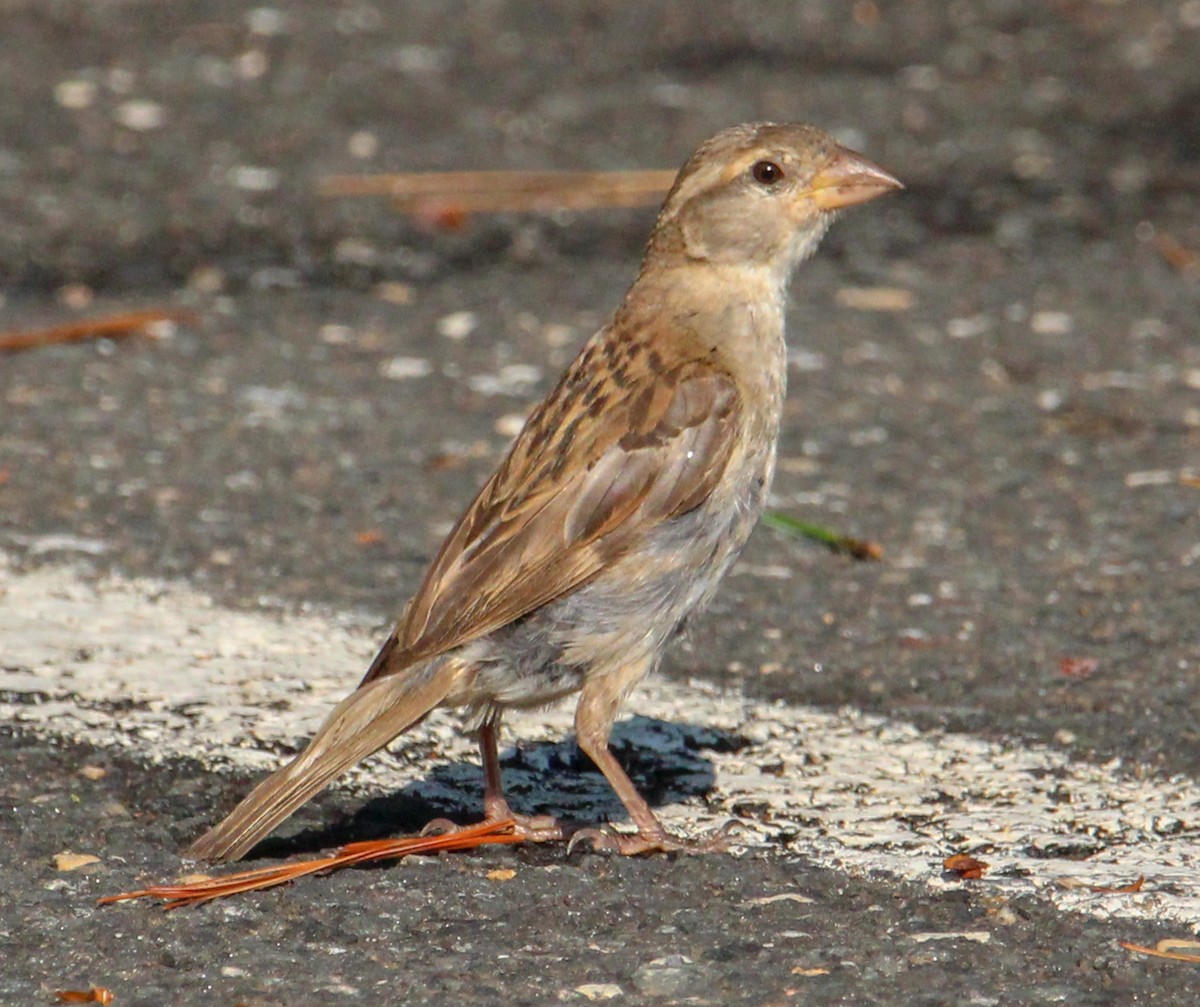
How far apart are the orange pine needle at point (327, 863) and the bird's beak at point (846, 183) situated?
63.8 inches

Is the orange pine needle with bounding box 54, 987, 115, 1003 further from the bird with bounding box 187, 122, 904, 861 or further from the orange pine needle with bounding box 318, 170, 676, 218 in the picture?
the orange pine needle with bounding box 318, 170, 676, 218

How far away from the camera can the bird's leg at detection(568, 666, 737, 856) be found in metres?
3.81

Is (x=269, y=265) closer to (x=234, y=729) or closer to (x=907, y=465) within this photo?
(x=907, y=465)

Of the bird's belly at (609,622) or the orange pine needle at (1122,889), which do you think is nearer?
the orange pine needle at (1122,889)

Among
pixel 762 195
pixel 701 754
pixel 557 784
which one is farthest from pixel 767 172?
pixel 557 784

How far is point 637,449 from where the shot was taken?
13.3ft

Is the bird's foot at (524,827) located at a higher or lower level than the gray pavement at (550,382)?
lower

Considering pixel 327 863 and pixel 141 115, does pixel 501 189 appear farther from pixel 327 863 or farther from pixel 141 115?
pixel 327 863

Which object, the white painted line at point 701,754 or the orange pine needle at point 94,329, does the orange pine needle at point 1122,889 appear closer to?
the white painted line at point 701,754

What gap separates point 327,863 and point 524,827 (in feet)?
1.35

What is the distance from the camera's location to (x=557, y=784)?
4.28 m

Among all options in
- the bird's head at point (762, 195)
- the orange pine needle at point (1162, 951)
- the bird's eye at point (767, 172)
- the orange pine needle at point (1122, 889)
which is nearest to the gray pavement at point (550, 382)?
the orange pine needle at point (1162, 951)

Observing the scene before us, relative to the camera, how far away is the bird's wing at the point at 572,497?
391 centimetres

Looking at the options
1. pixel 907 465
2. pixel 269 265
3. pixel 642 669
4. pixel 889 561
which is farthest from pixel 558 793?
pixel 269 265
